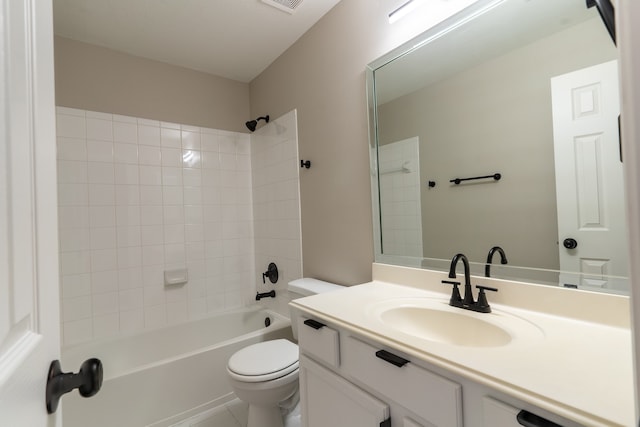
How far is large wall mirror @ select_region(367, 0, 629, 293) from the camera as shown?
893 mm

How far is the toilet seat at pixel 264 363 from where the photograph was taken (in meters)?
1.38

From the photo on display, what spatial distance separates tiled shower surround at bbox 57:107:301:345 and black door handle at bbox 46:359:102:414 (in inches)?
63.6

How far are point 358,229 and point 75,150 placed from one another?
6.43ft

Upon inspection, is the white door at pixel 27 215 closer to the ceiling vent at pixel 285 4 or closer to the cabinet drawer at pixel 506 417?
the cabinet drawer at pixel 506 417

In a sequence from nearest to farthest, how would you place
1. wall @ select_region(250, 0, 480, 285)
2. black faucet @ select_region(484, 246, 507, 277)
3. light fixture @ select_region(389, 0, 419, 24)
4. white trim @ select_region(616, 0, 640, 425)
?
white trim @ select_region(616, 0, 640, 425), black faucet @ select_region(484, 246, 507, 277), light fixture @ select_region(389, 0, 419, 24), wall @ select_region(250, 0, 480, 285)

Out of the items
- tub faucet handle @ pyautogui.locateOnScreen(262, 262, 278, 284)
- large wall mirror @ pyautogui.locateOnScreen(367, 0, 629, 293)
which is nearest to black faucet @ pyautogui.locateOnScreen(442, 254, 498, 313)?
large wall mirror @ pyautogui.locateOnScreen(367, 0, 629, 293)

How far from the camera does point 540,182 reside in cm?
102

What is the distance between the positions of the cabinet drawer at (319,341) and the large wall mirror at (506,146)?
57cm

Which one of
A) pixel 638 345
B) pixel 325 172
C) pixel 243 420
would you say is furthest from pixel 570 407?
pixel 243 420

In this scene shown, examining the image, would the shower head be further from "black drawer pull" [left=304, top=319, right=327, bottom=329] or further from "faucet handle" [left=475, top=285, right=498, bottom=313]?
"faucet handle" [left=475, top=285, right=498, bottom=313]

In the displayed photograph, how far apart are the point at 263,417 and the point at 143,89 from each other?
2.37 meters

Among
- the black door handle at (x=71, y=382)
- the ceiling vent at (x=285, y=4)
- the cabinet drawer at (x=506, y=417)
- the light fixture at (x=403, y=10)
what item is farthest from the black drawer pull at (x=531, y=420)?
the ceiling vent at (x=285, y=4)

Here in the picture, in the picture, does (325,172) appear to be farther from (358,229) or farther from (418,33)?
(418,33)

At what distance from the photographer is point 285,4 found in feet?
5.43
